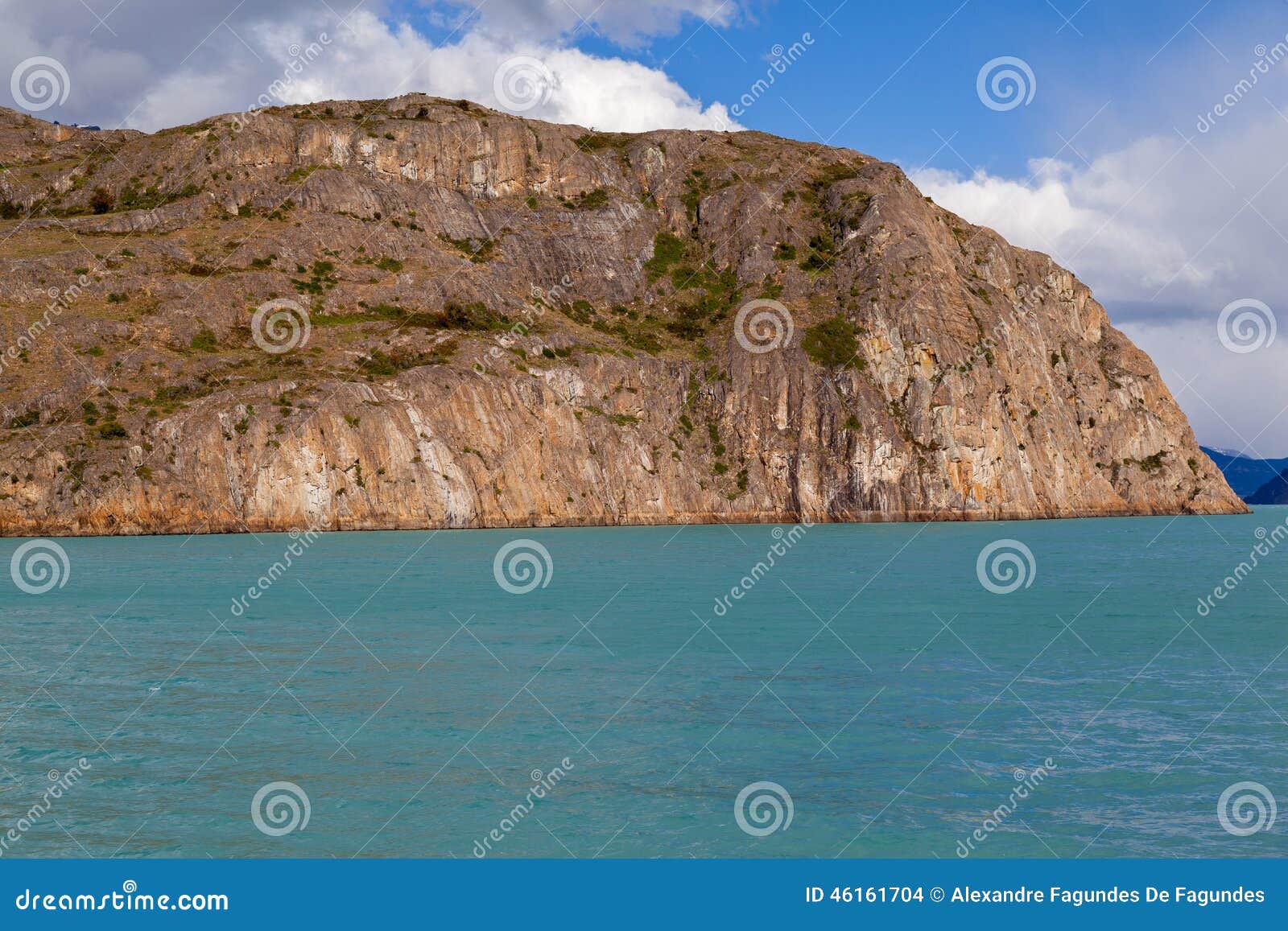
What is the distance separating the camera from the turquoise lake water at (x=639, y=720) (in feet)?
54.6

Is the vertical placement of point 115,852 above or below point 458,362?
below

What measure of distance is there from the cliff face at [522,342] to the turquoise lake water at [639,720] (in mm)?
51664

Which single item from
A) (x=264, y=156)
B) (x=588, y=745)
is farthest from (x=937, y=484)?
(x=588, y=745)

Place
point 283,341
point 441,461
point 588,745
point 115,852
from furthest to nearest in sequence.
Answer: point 283,341 < point 441,461 < point 588,745 < point 115,852

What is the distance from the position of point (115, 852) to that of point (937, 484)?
394 ft

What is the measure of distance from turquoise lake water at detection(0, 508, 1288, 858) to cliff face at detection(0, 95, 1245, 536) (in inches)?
2034

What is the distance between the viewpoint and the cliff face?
100625 mm

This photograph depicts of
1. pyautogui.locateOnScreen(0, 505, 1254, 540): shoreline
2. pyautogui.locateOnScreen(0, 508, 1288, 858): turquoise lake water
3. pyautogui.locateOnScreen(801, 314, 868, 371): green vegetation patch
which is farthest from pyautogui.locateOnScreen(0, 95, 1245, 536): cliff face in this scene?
pyautogui.locateOnScreen(0, 508, 1288, 858): turquoise lake water

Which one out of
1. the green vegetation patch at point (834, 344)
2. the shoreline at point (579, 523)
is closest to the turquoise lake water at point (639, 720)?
the shoreline at point (579, 523)

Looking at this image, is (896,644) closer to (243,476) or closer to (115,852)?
(115,852)

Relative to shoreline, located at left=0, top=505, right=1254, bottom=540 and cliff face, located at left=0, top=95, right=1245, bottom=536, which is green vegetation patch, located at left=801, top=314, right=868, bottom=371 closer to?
cliff face, located at left=0, top=95, right=1245, bottom=536

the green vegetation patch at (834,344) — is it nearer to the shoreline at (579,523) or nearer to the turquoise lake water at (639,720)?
the shoreline at (579,523)

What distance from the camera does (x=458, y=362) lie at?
116125 millimetres

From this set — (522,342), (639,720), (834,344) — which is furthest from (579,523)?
(639,720)
